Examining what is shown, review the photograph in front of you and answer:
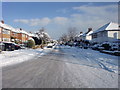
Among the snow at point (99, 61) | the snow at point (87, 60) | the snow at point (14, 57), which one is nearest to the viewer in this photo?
the snow at point (99, 61)

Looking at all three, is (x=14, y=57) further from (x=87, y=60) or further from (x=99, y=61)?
(x=99, y=61)

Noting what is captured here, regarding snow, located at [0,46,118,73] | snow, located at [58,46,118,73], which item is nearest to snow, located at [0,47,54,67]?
Answer: snow, located at [0,46,118,73]

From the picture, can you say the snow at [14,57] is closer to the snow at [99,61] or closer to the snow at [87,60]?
the snow at [87,60]

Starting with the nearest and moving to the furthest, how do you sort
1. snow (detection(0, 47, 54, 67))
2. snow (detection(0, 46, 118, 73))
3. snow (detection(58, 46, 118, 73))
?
snow (detection(58, 46, 118, 73))
snow (detection(0, 46, 118, 73))
snow (detection(0, 47, 54, 67))

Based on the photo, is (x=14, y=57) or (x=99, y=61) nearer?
(x=99, y=61)

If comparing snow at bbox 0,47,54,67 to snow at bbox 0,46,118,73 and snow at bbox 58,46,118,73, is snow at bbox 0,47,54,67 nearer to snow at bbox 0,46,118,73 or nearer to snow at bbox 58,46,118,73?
snow at bbox 0,46,118,73

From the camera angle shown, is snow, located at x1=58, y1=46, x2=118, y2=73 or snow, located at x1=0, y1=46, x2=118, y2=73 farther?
snow, located at x1=0, y1=46, x2=118, y2=73

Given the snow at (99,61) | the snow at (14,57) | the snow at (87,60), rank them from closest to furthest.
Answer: the snow at (99,61) → the snow at (87,60) → the snow at (14,57)

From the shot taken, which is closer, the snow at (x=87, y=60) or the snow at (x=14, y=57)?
the snow at (x=87, y=60)

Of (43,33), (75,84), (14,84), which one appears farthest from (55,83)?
(43,33)

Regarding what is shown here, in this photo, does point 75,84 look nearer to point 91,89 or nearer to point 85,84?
point 85,84

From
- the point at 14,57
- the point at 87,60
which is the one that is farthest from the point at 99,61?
the point at 14,57

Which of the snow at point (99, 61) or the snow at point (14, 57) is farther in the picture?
the snow at point (14, 57)

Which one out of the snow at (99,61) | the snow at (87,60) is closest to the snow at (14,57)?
the snow at (87,60)
